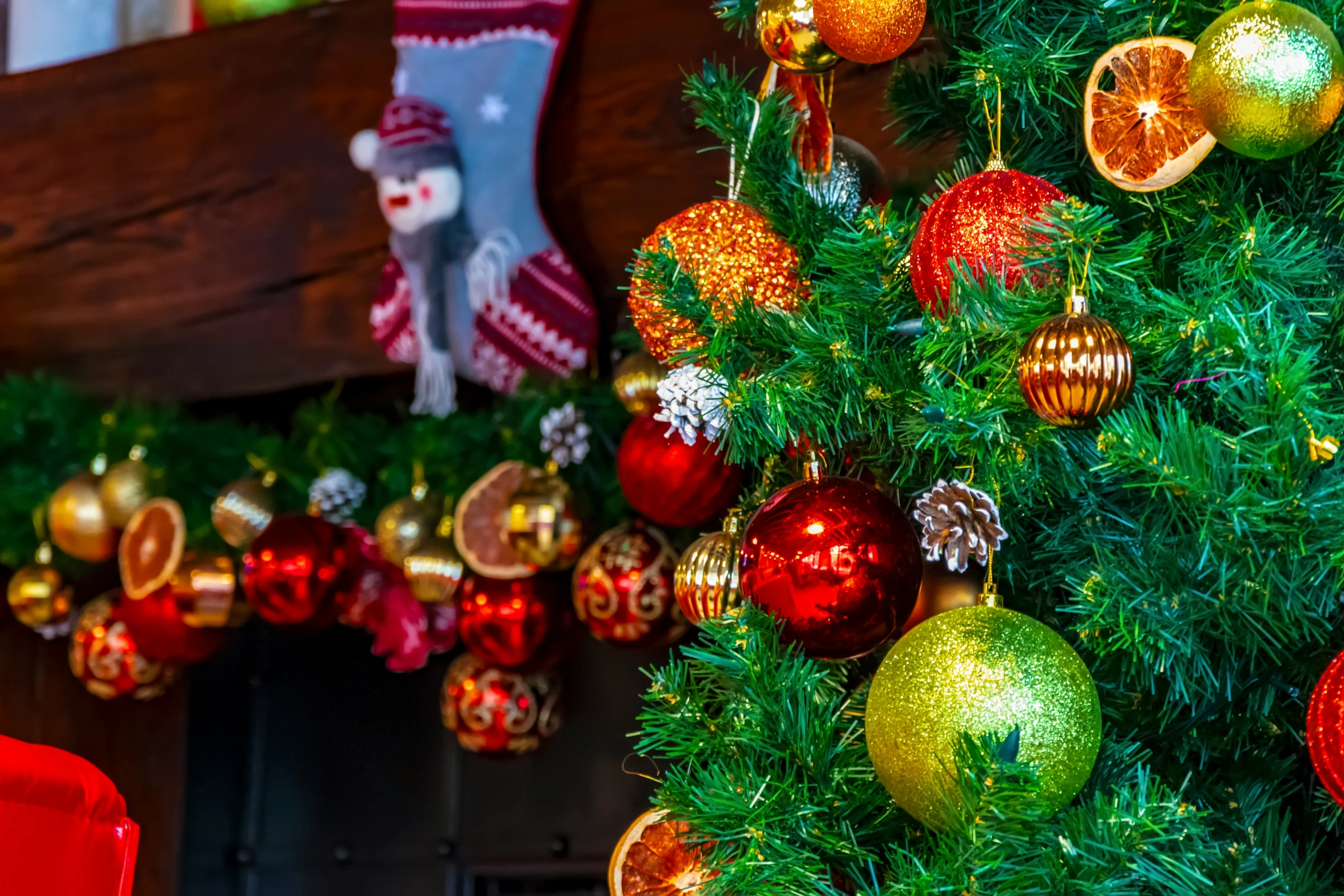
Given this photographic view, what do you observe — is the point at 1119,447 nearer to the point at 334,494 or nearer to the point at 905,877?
the point at 905,877

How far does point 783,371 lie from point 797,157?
19 centimetres

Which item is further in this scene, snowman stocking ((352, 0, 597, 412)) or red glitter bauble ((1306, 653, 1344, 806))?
snowman stocking ((352, 0, 597, 412))

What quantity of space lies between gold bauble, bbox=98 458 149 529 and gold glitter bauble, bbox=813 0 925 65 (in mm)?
915

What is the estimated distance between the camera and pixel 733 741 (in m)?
0.62

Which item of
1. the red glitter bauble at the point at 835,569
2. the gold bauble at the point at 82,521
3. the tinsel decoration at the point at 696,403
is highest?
the tinsel decoration at the point at 696,403

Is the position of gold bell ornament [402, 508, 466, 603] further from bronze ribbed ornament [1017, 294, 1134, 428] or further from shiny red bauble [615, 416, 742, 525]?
bronze ribbed ornament [1017, 294, 1134, 428]

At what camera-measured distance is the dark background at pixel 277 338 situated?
1344mm

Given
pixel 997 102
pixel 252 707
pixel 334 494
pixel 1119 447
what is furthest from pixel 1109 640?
pixel 252 707

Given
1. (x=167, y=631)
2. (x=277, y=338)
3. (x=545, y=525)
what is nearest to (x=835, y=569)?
(x=545, y=525)

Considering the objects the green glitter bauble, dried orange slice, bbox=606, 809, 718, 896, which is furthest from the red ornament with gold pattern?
the green glitter bauble

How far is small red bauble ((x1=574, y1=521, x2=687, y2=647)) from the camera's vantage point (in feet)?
3.48

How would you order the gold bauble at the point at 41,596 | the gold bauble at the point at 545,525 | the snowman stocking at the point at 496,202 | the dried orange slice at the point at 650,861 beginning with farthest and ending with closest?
the gold bauble at the point at 41,596
the snowman stocking at the point at 496,202
the gold bauble at the point at 545,525
the dried orange slice at the point at 650,861

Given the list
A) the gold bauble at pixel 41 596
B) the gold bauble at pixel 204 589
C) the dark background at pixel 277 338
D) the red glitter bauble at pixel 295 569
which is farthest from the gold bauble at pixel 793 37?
the gold bauble at pixel 41 596

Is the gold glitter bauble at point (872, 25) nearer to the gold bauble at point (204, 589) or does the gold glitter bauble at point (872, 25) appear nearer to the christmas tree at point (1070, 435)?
the christmas tree at point (1070, 435)
